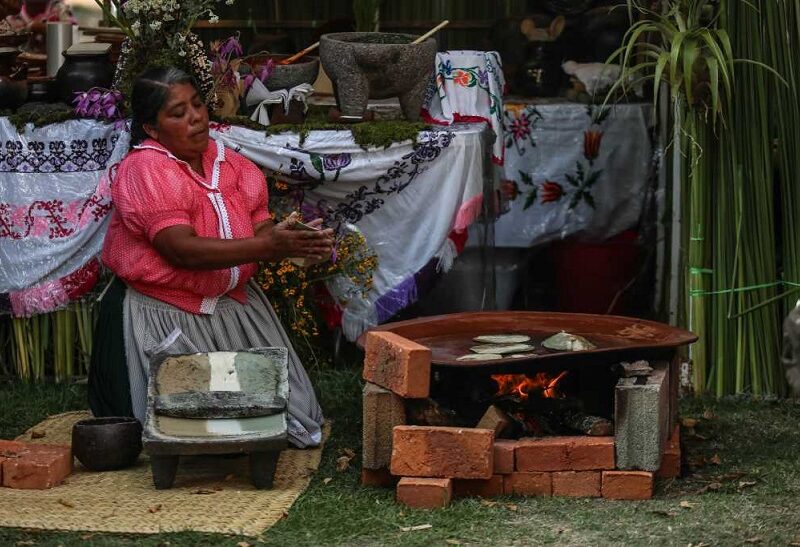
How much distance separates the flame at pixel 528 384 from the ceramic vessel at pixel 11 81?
2.63 metres

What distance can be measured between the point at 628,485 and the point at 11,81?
11.0ft

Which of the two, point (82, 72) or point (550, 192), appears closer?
point (82, 72)

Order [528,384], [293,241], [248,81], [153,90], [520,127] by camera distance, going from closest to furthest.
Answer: [293,241] < [528,384] < [153,90] < [248,81] < [520,127]

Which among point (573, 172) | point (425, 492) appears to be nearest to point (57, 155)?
point (425, 492)

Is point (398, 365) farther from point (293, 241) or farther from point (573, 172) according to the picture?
point (573, 172)

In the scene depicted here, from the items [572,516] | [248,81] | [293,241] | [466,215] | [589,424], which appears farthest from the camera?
[248,81]

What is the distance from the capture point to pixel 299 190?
6.27 metres

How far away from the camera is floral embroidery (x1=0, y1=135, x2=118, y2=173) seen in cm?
616

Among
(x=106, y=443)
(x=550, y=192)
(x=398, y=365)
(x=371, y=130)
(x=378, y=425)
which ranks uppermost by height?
(x=371, y=130)

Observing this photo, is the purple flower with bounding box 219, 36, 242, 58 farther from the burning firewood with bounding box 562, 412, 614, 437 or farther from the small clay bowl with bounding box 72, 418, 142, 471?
the burning firewood with bounding box 562, 412, 614, 437

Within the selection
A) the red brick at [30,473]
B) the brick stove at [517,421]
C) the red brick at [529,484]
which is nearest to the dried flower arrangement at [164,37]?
the brick stove at [517,421]

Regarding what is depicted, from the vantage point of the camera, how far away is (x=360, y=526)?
4527 millimetres

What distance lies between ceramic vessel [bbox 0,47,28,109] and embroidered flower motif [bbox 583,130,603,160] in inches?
114

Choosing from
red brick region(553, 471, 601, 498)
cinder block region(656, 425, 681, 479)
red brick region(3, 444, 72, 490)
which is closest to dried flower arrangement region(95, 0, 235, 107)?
red brick region(3, 444, 72, 490)
